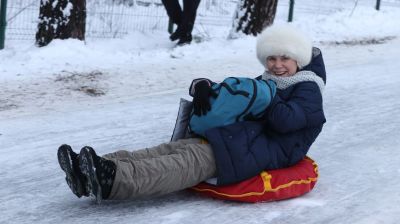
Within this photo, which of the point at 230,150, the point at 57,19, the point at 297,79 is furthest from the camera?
the point at 57,19

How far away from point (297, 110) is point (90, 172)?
3.71ft

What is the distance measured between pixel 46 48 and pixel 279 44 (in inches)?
164

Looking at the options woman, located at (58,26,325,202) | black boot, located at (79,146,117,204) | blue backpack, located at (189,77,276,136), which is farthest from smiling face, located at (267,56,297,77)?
black boot, located at (79,146,117,204)

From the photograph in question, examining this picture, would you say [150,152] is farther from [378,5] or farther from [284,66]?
[378,5]

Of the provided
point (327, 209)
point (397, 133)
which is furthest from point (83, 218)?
point (397, 133)

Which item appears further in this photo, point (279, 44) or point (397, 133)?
point (397, 133)

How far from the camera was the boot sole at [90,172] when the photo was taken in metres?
2.88

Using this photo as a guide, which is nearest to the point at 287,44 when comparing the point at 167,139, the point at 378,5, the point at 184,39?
the point at 167,139

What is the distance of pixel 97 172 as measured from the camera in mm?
2891

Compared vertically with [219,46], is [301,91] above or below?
above

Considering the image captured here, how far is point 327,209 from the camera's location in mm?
3361

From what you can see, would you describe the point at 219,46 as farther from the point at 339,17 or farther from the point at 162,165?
the point at 162,165

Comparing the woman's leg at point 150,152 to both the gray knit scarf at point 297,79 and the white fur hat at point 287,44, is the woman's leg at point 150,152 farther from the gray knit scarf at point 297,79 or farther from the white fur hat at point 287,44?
the white fur hat at point 287,44

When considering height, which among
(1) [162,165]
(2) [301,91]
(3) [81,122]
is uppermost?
(2) [301,91]
